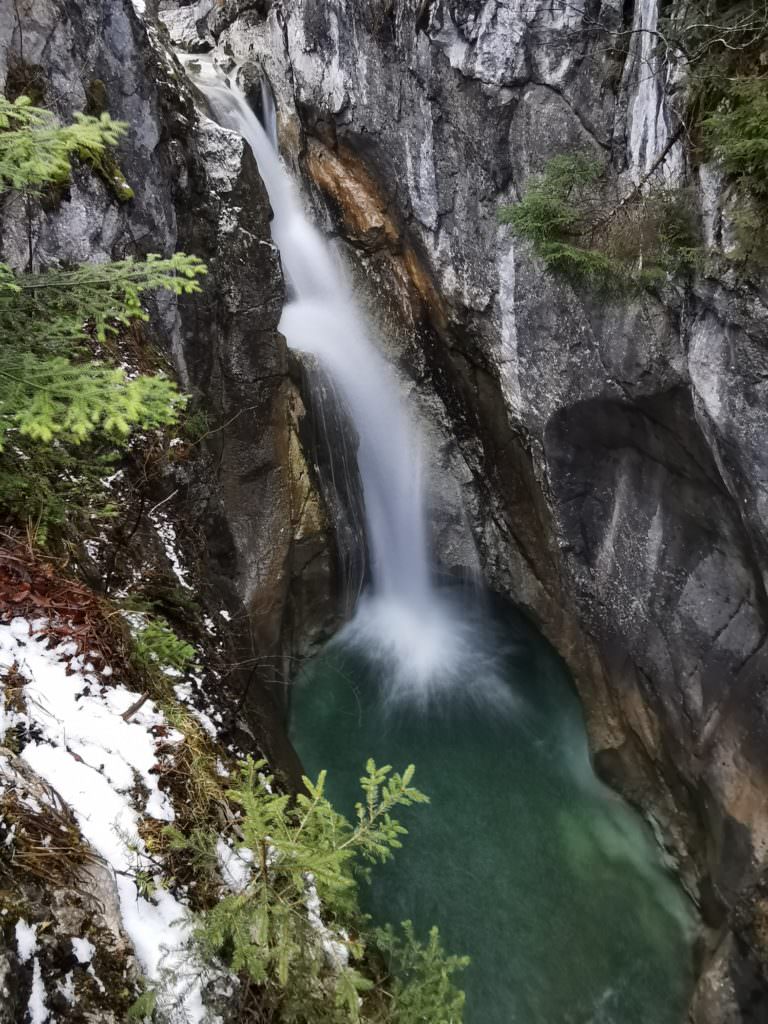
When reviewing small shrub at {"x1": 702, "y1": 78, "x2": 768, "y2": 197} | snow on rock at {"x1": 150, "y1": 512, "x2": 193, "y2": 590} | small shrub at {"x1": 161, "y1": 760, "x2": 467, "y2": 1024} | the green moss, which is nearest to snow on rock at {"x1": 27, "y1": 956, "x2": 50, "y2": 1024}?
small shrub at {"x1": 161, "y1": 760, "x2": 467, "y2": 1024}

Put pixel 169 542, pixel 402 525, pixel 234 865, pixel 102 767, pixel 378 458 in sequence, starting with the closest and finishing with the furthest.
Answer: pixel 234 865
pixel 102 767
pixel 169 542
pixel 378 458
pixel 402 525

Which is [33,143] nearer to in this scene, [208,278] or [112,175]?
[112,175]

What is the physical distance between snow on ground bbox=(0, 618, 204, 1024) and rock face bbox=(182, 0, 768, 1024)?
5767 mm

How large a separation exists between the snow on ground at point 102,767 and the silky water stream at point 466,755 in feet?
17.4

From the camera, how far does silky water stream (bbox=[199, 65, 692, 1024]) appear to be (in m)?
6.61

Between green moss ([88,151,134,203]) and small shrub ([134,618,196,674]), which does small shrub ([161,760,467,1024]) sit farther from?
green moss ([88,151,134,203])

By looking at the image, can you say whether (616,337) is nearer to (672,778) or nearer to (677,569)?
(677,569)

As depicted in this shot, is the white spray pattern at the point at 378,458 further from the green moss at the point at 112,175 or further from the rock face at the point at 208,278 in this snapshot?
the green moss at the point at 112,175

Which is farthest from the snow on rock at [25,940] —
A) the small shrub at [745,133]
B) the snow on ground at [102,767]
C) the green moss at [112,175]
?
the green moss at [112,175]

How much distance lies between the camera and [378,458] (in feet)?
34.5

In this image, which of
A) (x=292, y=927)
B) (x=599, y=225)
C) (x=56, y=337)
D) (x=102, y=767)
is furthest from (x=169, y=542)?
(x=599, y=225)

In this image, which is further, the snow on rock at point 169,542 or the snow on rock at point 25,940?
the snow on rock at point 169,542

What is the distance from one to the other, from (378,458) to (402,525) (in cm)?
129

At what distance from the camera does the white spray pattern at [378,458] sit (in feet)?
33.5
